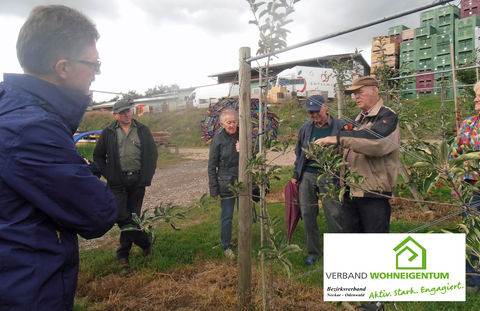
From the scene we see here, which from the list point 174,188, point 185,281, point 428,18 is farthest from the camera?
point 428,18

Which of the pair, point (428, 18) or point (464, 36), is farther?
point (464, 36)

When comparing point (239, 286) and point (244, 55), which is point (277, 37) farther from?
point (239, 286)

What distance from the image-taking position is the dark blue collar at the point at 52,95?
1.19 m

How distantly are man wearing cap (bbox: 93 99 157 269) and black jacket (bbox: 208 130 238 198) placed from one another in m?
0.75

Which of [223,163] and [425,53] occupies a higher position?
[425,53]

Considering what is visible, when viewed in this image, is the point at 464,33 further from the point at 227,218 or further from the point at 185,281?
the point at 185,281

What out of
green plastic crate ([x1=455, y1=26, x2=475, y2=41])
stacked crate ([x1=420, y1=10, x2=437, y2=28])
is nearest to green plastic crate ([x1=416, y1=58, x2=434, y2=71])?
green plastic crate ([x1=455, y1=26, x2=475, y2=41])

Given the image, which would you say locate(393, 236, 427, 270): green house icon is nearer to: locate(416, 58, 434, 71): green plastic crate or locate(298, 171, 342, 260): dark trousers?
locate(298, 171, 342, 260): dark trousers

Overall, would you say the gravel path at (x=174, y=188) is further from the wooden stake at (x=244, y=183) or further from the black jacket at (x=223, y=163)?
the wooden stake at (x=244, y=183)

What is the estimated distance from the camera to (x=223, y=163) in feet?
11.7

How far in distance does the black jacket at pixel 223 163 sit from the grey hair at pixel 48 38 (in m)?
2.30

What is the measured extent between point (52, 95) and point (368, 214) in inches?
93.7

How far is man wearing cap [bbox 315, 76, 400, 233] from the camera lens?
2.30 m

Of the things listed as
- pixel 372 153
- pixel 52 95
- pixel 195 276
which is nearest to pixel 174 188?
pixel 195 276
